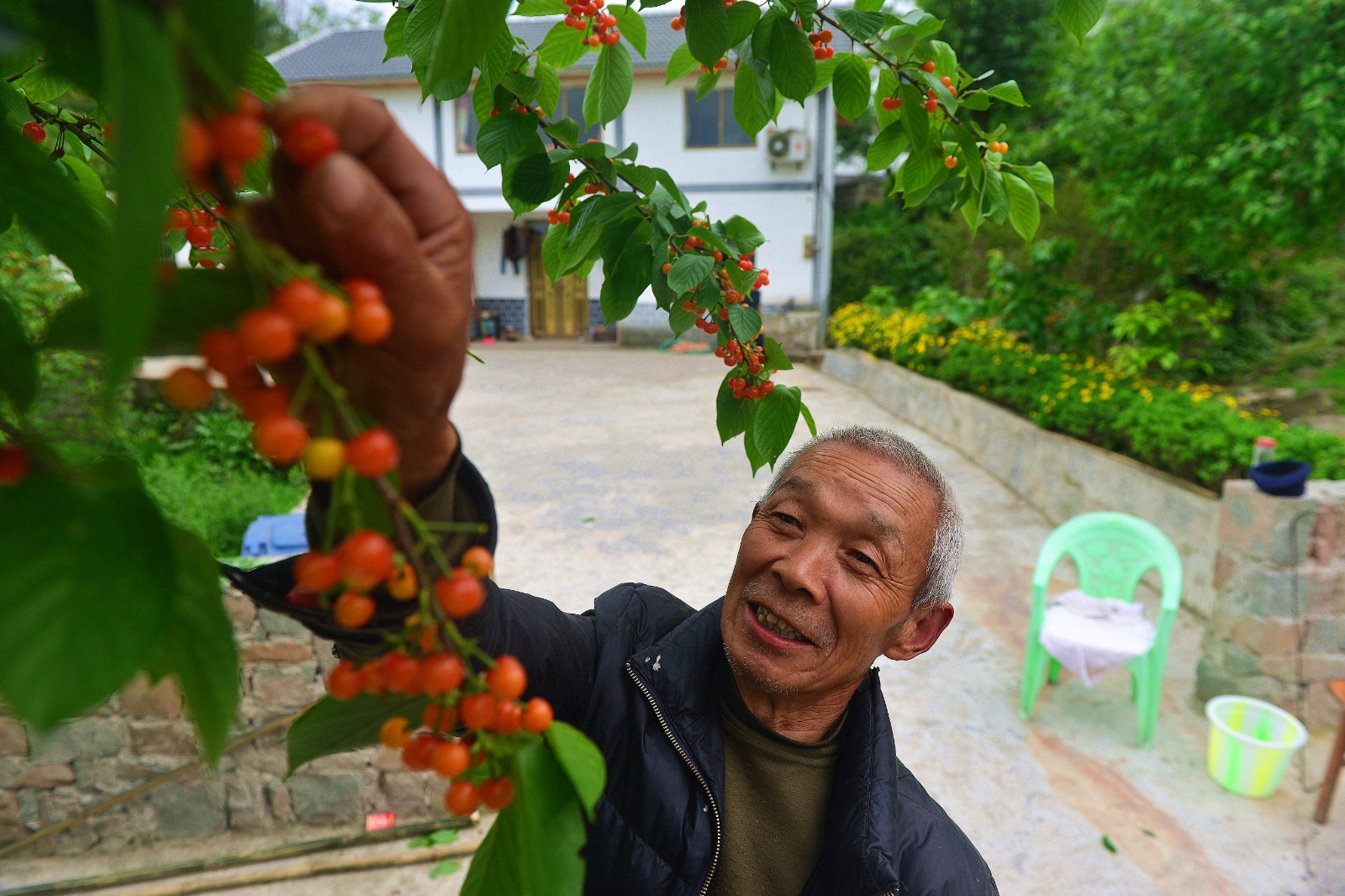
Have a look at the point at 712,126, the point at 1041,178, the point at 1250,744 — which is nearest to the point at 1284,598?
the point at 1250,744

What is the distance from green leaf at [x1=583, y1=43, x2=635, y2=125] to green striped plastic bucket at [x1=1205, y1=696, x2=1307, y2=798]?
3615 mm

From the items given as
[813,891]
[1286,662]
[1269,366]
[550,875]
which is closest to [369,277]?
[550,875]

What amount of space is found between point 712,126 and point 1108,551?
1186 centimetres

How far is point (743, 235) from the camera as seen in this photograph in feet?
4.57

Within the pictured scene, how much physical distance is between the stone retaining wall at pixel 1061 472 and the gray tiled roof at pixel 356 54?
9256 millimetres

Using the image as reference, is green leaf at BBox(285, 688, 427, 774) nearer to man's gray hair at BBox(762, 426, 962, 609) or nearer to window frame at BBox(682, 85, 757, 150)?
man's gray hair at BBox(762, 426, 962, 609)

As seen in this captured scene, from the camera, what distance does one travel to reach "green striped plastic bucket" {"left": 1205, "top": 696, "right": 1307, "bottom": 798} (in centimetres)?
341

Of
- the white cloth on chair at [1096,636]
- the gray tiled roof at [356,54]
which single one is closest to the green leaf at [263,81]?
the white cloth on chair at [1096,636]

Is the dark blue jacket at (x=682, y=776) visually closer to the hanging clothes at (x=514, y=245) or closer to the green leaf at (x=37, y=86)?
the green leaf at (x=37, y=86)

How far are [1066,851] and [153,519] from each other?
11.9ft

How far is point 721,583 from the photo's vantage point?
5191 mm

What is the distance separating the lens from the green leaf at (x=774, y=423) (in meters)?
1.24

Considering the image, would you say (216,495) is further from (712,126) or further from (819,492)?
(712,126)

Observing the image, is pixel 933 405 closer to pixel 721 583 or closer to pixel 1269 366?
pixel 1269 366
